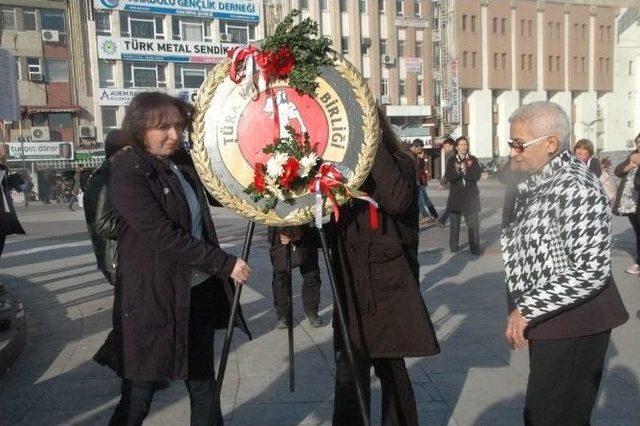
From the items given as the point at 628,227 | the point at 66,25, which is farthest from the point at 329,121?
the point at 66,25

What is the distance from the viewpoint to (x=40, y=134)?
119ft

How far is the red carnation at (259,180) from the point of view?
2499mm

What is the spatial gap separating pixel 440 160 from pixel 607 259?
152ft

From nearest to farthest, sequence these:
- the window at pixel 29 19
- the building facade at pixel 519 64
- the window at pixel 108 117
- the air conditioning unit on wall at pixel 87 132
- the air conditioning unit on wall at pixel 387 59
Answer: the window at pixel 29 19 → the air conditioning unit on wall at pixel 87 132 → the window at pixel 108 117 → the air conditioning unit on wall at pixel 387 59 → the building facade at pixel 519 64

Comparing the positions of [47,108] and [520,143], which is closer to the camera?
[520,143]

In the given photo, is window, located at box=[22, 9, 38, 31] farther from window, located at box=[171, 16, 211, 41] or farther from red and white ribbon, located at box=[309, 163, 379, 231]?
red and white ribbon, located at box=[309, 163, 379, 231]

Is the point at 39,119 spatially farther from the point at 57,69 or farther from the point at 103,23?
the point at 103,23

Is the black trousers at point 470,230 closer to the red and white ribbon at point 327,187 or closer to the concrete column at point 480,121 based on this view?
the red and white ribbon at point 327,187

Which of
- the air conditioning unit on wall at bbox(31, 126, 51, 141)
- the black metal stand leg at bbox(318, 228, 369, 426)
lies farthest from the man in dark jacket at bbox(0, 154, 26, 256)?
the air conditioning unit on wall at bbox(31, 126, 51, 141)

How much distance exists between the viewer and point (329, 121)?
2.58 m

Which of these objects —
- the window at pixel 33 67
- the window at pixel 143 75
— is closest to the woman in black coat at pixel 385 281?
the window at pixel 33 67

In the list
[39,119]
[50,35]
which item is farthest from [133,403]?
[50,35]

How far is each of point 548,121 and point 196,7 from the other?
41.2 m

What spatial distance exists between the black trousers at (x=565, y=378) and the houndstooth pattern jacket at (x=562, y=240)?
0.53ft
